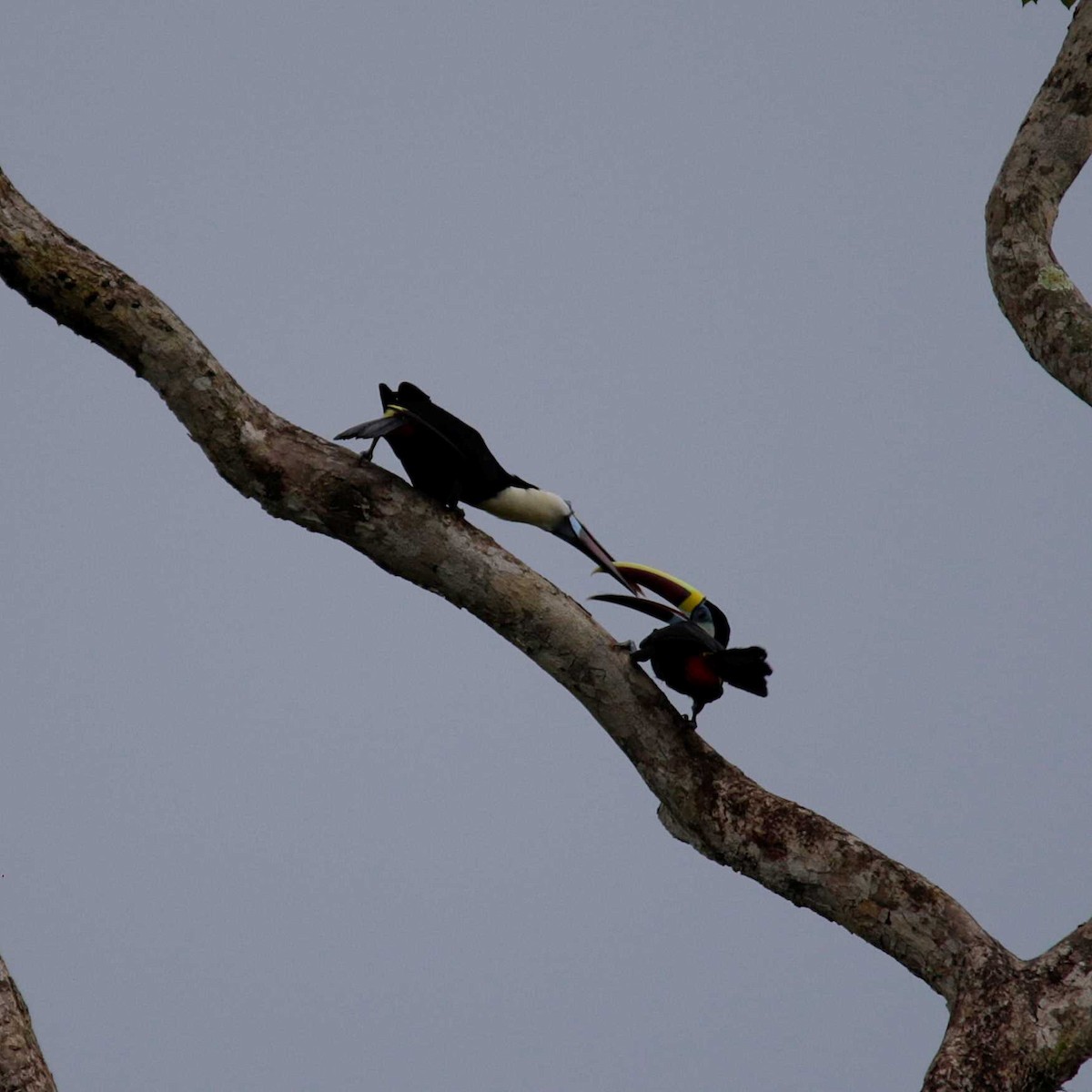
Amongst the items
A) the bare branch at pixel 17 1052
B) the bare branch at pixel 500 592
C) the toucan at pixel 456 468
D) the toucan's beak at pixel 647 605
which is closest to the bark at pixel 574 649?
the bare branch at pixel 500 592

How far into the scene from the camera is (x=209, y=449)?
452cm

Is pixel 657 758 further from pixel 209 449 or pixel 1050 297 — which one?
pixel 1050 297

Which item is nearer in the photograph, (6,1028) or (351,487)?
(6,1028)

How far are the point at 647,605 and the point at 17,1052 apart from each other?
2526 mm

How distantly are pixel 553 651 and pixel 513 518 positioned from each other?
29.2 inches

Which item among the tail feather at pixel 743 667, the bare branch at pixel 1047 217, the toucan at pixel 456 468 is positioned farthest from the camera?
the bare branch at pixel 1047 217

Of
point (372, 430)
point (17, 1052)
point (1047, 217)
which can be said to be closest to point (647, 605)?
point (372, 430)

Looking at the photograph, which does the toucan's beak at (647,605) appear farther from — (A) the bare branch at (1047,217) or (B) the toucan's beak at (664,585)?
(A) the bare branch at (1047,217)

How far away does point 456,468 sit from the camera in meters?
4.84

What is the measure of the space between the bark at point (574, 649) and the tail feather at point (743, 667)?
0.76ft

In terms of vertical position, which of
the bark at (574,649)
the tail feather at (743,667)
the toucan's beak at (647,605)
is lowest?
the bark at (574,649)

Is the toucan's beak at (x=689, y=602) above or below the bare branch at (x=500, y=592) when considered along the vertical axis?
above

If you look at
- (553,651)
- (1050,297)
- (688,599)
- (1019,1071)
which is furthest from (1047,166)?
(1019,1071)

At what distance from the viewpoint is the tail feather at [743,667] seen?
468 centimetres
